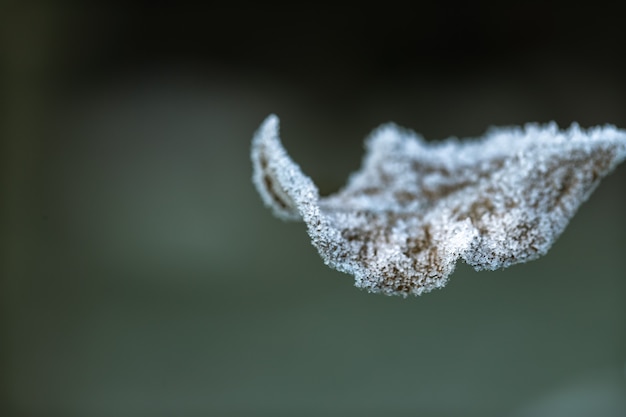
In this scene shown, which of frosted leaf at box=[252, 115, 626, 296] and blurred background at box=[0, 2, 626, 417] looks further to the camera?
blurred background at box=[0, 2, 626, 417]

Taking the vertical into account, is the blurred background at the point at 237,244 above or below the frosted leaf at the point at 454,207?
above

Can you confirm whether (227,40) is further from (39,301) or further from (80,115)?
(39,301)

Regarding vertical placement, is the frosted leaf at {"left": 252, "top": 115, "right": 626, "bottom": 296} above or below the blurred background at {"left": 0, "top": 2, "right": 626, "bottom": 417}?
below

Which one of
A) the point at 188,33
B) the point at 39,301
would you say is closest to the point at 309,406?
the point at 39,301

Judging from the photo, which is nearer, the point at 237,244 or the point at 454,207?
the point at 454,207

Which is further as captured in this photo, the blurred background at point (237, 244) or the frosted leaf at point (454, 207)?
the blurred background at point (237, 244)
